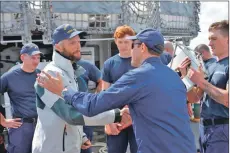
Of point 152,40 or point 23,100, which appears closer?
point 152,40

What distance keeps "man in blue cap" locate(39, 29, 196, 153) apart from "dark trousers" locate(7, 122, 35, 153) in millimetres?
2436

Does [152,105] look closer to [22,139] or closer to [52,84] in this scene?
[52,84]

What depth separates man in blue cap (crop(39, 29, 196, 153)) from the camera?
2275 millimetres

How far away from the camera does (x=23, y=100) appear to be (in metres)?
4.70

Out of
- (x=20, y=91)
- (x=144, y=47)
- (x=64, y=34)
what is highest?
(x=64, y=34)

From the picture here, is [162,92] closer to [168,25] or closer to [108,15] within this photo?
[108,15]

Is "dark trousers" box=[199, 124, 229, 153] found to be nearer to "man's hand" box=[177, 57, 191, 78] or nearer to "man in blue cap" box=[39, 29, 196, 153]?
"man's hand" box=[177, 57, 191, 78]

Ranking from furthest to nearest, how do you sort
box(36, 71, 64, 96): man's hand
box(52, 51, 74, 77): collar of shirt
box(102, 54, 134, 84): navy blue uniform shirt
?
box(102, 54, 134, 84): navy blue uniform shirt
box(52, 51, 74, 77): collar of shirt
box(36, 71, 64, 96): man's hand

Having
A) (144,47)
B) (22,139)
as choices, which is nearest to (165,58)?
(144,47)

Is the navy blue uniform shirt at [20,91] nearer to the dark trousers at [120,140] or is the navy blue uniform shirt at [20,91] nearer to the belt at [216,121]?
the dark trousers at [120,140]

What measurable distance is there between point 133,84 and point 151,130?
1.06 ft

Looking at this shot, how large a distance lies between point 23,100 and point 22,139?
1.66 feet

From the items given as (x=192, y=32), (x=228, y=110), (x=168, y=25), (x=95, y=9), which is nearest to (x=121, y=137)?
(x=228, y=110)

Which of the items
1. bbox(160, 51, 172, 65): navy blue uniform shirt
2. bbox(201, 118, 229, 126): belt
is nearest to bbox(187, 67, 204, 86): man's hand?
bbox(201, 118, 229, 126): belt
